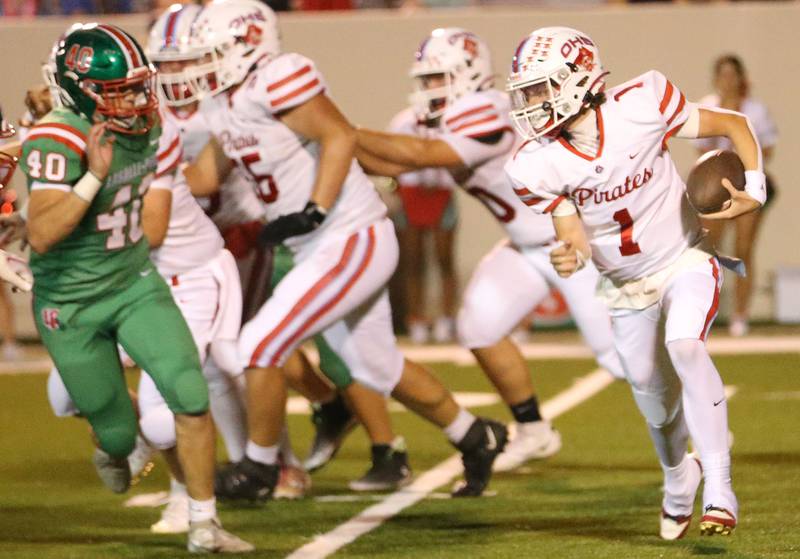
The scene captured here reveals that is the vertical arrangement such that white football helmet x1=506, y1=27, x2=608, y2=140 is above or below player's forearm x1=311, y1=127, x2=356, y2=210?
above

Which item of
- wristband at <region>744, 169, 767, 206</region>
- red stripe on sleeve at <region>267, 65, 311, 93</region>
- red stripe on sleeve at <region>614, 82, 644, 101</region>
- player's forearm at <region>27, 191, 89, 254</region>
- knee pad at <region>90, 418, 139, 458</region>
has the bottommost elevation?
knee pad at <region>90, 418, 139, 458</region>

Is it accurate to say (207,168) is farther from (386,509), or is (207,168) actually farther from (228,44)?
(386,509)

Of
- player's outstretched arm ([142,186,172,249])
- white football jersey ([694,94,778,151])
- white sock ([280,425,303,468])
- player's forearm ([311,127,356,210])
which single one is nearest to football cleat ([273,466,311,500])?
white sock ([280,425,303,468])

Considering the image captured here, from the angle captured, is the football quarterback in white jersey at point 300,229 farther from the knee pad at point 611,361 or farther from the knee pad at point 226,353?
the knee pad at point 611,361

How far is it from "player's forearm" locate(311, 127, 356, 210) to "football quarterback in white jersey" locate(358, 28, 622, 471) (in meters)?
0.34

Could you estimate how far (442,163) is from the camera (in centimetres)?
586

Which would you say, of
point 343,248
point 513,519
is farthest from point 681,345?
point 343,248

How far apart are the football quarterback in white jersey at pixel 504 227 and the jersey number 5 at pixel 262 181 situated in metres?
0.39

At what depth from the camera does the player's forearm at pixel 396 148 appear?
228 inches

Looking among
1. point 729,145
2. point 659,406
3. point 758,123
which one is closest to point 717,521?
point 659,406

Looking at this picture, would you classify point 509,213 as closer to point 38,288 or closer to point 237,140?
point 237,140

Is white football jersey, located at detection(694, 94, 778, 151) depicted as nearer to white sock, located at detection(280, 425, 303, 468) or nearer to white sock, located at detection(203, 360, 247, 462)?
white sock, located at detection(280, 425, 303, 468)

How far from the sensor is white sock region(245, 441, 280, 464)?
546 cm

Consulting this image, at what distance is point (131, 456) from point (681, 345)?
6.66ft
